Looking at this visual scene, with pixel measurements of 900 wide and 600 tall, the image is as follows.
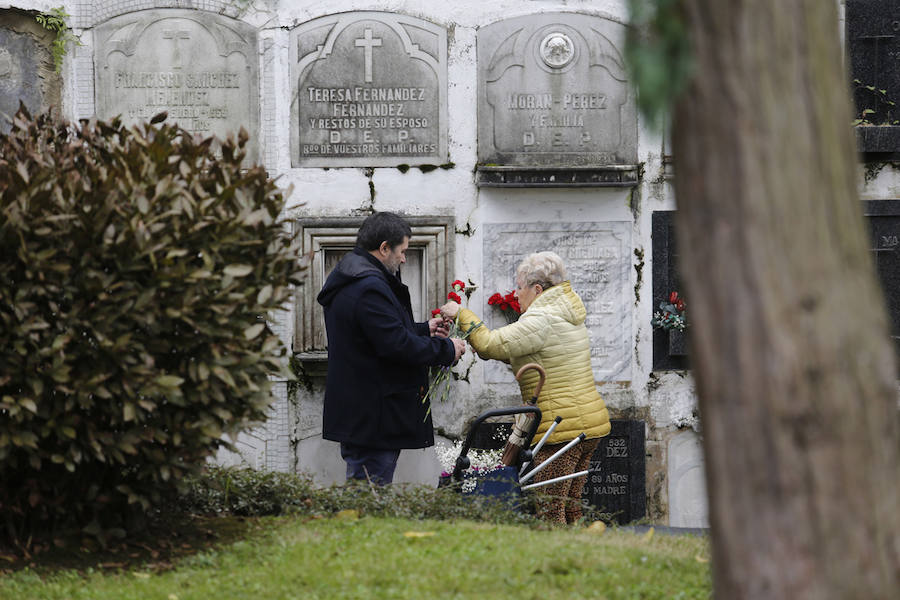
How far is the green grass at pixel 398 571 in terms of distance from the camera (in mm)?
3381

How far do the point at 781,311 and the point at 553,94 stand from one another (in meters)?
4.96

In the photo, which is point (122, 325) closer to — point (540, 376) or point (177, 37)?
point (540, 376)

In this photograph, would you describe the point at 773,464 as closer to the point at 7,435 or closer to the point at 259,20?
the point at 7,435

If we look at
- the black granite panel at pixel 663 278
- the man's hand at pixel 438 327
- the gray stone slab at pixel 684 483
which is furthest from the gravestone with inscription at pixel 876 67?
the man's hand at pixel 438 327

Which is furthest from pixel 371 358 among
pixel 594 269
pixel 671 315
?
pixel 671 315

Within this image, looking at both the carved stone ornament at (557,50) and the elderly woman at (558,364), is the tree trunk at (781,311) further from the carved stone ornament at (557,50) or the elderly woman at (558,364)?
the carved stone ornament at (557,50)

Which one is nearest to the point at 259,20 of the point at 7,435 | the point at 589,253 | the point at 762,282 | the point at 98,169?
the point at 589,253

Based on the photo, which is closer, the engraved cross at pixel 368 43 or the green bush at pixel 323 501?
the green bush at pixel 323 501

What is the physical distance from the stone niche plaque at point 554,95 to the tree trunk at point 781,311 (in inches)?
185

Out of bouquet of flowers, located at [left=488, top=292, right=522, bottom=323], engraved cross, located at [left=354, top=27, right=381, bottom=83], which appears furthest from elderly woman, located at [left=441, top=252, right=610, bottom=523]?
engraved cross, located at [left=354, top=27, right=381, bottom=83]

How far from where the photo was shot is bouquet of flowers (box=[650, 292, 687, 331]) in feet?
21.9

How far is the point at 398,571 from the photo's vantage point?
11.6 feet

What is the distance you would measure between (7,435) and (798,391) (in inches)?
111

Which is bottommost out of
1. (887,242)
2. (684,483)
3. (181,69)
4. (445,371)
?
(684,483)
